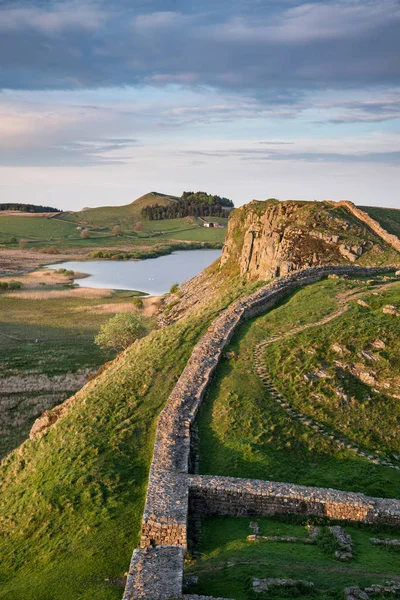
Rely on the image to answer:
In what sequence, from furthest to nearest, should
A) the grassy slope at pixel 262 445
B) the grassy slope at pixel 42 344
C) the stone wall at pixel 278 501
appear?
the grassy slope at pixel 42 344 → the grassy slope at pixel 262 445 → the stone wall at pixel 278 501

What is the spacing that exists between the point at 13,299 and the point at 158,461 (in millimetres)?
75240

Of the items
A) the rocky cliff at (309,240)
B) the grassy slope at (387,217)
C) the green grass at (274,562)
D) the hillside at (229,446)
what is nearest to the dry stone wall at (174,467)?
the hillside at (229,446)

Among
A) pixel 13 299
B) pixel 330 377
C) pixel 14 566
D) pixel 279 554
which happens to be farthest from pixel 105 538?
pixel 13 299

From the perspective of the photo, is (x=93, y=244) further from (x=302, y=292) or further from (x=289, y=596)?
(x=289, y=596)

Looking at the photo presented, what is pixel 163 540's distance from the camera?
54.6 feet

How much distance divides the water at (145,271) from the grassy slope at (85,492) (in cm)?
7401

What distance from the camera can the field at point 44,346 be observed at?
128 feet

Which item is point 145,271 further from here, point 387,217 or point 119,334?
point 119,334

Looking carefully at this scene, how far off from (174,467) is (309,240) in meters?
43.6

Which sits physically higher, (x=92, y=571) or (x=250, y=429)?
(x=250, y=429)

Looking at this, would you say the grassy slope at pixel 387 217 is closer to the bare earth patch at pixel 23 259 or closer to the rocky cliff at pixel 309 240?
the rocky cliff at pixel 309 240

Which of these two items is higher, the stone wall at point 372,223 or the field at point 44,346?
the stone wall at point 372,223

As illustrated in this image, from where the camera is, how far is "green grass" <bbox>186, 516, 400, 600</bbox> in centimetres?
1404

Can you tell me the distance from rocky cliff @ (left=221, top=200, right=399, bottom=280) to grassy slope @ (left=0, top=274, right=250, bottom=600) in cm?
3042
